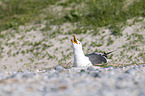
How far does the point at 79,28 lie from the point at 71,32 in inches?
19.7

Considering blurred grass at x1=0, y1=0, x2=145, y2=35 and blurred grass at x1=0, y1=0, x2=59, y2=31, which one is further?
blurred grass at x1=0, y1=0, x2=59, y2=31

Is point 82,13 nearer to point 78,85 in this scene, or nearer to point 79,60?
point 79,60

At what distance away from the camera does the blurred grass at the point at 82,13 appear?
12312 mm

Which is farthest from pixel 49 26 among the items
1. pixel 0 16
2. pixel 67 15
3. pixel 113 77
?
pixel 113 77

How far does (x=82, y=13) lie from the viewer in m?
13.7

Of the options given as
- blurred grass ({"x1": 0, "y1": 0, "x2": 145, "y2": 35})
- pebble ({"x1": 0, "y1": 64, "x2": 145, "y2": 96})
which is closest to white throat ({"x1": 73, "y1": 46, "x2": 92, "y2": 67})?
pebble ({"x1": 0, "y1": 64, "x2": 145, "y2": 96})

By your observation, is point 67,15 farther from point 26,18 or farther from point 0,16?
point 0,16

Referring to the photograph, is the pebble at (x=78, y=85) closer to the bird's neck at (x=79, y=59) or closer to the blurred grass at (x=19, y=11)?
the bird's neck at (x=79, y=59)

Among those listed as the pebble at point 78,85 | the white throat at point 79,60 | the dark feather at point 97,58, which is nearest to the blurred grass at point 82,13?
the dark feather at point 97,58

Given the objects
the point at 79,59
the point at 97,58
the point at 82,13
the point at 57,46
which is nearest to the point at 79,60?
the point at 79,59

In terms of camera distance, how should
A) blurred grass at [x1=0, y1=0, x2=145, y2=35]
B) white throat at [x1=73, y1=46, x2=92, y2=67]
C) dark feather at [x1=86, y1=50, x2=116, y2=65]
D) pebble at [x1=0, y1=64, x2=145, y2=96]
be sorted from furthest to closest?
blurred grass at [x1=0, y1=0, x2=145, y2=35] → dark feather at [x1=86, y1=50, x2=116, y2=65] → white throat at [x1=73, y1=46, x2=92, y2=67] → pebble at [x1=0, y1=64, x2=145, y2=96]

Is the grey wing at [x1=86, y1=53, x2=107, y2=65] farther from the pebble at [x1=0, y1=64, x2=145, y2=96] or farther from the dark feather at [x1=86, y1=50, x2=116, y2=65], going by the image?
the pebble at [x1=0, y1=64, x2=145, y2=96]

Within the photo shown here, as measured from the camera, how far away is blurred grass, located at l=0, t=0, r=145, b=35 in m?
12.3

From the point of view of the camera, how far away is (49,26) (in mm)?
13289
